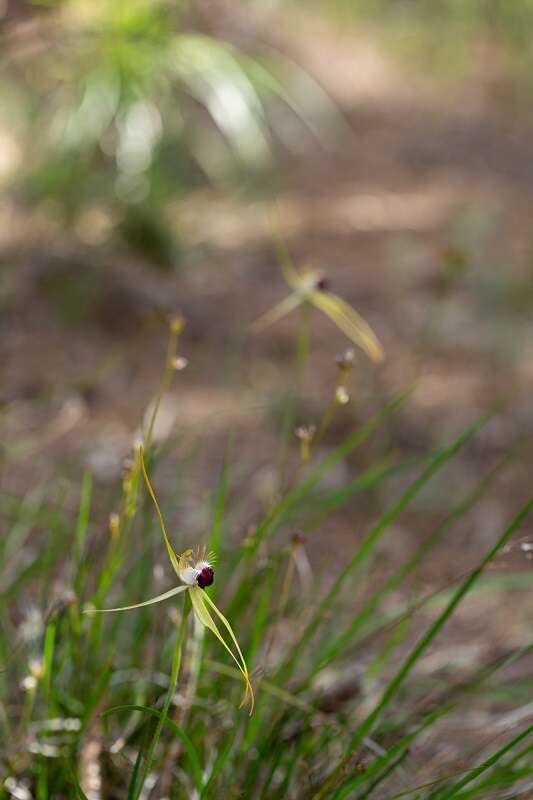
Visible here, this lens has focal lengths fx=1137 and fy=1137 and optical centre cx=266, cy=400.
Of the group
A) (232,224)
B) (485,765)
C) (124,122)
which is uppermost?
(485,765)

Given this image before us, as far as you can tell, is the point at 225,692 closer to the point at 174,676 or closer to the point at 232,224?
the point at 174,676

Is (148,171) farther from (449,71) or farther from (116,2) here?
(449,71)

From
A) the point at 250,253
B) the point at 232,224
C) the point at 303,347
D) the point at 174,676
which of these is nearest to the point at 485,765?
the point at 174,676

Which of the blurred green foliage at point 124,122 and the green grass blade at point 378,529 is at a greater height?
the green grass blade at point 378,529

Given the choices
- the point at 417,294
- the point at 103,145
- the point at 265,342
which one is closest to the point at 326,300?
the point at 265,342

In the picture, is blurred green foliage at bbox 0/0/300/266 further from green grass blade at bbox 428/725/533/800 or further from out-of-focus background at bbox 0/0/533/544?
green grass blade at bbox 428/725/533/800

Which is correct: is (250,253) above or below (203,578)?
below

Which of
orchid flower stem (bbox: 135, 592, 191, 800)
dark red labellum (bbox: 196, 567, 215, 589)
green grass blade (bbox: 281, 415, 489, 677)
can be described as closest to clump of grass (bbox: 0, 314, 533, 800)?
green grass blade (bbox: 281, 415, 489, 677)

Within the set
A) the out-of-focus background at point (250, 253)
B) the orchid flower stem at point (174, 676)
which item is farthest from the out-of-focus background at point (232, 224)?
the orchid flower stem at point (174, 676)

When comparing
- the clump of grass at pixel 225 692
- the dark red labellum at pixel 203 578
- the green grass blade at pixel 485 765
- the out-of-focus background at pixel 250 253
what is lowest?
the out-of-focus background at pixel 250 253

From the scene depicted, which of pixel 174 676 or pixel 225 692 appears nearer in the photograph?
pixel 174 676

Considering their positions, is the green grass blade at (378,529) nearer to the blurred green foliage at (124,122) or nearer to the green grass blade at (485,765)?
the green grass blade at (485,765)
